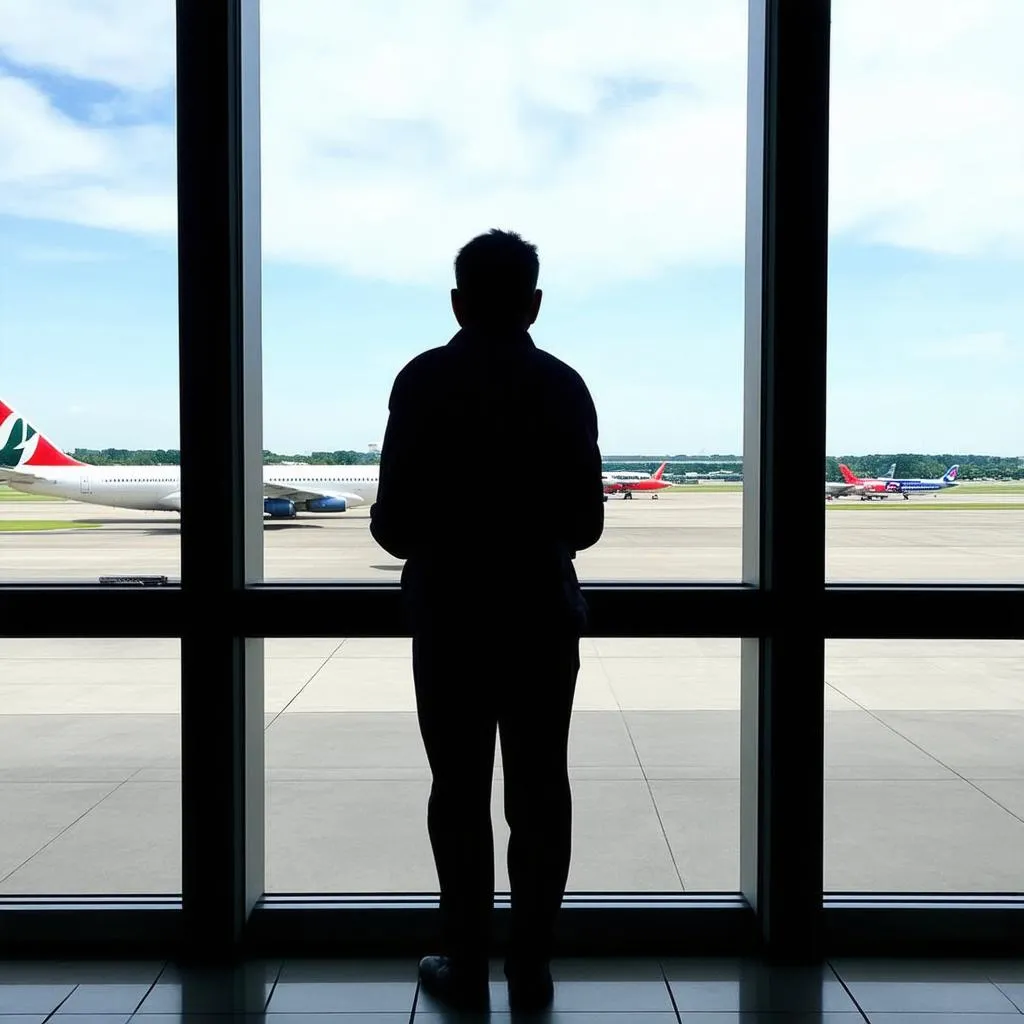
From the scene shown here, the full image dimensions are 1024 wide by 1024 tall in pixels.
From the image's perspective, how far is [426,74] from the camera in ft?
7.32

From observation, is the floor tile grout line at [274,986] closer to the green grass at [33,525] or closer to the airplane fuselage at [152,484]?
the airplane fuselage at [152,484]

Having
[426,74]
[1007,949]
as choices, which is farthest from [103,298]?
[1007,949]

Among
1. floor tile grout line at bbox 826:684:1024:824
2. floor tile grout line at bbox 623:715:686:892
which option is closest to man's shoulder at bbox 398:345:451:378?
floor tile grout line at bbox 623:715:686:892

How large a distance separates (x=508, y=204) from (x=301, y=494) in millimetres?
940

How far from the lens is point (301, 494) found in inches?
96.3

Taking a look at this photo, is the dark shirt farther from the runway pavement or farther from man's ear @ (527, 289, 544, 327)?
the runway pavement

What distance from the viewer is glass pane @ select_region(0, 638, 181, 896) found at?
256 cm

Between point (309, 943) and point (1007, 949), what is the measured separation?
1622 mm

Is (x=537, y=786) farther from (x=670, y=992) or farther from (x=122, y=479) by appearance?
(x=122, y=479)

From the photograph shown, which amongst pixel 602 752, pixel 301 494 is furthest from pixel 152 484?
pixel 602 752

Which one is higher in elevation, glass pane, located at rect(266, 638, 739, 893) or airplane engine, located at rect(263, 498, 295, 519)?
airplane engine, located at rect(263, 498, 295, 519)

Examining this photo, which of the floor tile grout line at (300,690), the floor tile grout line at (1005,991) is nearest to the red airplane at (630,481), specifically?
the floor tile grout line at (1005,991)

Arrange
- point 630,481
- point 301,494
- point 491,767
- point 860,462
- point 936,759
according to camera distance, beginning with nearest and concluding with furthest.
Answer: point 491,767 → point 860,462 → point 301,494 → point 630,481 → point 936,759

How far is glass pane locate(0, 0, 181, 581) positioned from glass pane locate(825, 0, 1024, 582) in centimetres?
166
